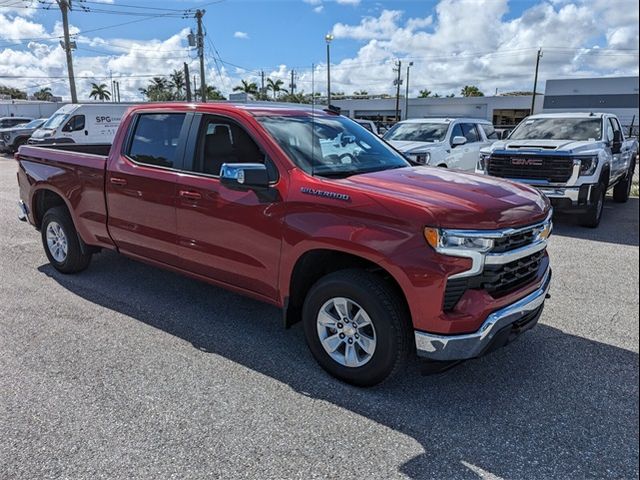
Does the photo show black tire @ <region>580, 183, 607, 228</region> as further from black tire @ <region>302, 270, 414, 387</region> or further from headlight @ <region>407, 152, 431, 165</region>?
black tire @ <region>302, 270, 414, 387</region>

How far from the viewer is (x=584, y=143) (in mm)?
8641

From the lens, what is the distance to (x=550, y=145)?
8.58 meters

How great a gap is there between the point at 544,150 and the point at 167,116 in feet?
20.8

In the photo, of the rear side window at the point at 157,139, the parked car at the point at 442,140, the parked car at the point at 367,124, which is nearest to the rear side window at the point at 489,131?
the parked car at the point at 442,140

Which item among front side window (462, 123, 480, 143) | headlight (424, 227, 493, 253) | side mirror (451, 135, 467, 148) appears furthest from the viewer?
front side window (462, 123, 480, 143)

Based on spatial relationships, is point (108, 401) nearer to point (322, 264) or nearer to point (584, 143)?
point (322, 264)

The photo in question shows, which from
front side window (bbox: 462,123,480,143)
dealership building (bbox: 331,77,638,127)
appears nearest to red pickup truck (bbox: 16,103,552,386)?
dealership building (bbox: 331,77,638,127)

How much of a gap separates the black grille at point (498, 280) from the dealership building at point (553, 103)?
1056 millimetres

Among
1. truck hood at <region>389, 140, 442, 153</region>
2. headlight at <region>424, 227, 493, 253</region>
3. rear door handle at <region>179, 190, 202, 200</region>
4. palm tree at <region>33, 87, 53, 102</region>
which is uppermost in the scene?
palm tree at <region>33, 87, 53, 102</region>

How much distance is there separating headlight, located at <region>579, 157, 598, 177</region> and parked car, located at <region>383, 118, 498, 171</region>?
2.88m

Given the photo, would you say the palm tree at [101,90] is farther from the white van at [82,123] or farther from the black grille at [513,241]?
the black grille at [513,241]

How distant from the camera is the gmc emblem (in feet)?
27.5

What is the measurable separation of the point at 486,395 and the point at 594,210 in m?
6.29

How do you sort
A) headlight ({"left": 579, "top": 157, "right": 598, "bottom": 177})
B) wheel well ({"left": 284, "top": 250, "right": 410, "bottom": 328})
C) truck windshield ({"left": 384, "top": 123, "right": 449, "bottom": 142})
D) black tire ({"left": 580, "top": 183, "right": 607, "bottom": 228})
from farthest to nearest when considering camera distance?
truck windshield ({"left": 384, "top": 123, "right": 449, "bottom": 142}) < black tire ({"left": 580, "top": 183, "right": 607, "bottom": 228}) < headlight ({"left": 579, "top": 157, "right": 598, "bottom": 177}) < wheel well ({"left": 284, "top": 250, "right": 410, "bottom": 328})
